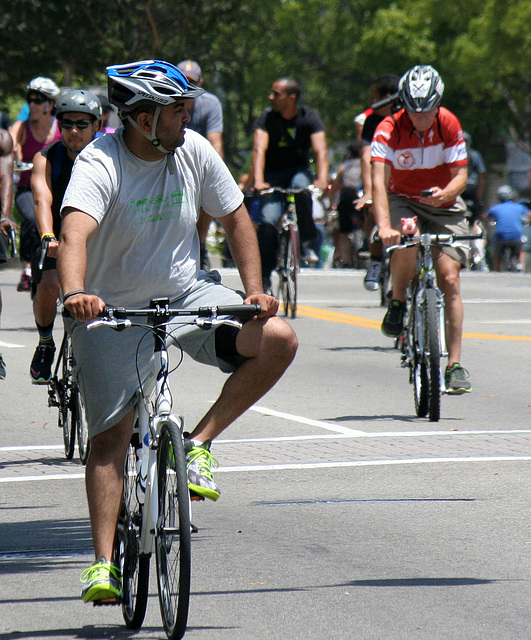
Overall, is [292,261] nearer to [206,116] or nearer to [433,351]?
[206,116]

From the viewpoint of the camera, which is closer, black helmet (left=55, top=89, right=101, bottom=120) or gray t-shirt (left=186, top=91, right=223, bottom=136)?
black helmet (left=55, top=89, right=101, bottom=120)

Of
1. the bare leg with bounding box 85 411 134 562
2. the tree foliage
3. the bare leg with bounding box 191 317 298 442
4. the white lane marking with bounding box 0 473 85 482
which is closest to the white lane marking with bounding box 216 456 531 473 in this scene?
the white lane marking with bounding box 0 473 85 482

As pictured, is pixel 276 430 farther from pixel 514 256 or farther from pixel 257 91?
pixel 257 91

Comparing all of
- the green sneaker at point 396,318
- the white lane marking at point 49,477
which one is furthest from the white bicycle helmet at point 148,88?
the green sneaker at point 396,318

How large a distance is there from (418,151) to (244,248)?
4448mm

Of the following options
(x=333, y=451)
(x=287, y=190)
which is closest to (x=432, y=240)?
(x=333, y=451)

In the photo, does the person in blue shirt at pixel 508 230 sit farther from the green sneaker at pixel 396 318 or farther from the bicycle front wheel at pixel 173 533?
the bicycle front wheel at pixel 173 533

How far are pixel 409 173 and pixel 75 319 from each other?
16.8 feet

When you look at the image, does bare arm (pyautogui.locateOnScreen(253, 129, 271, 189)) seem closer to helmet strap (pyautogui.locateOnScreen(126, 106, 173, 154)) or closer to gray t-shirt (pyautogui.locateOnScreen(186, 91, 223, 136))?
gray t-shirt (pyautogui.locateOnScreen(186, 91, 223, 136))

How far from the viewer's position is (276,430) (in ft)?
28.6

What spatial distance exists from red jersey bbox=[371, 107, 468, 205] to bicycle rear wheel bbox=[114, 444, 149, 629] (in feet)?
16.3

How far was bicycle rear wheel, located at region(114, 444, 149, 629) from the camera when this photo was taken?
4.47m

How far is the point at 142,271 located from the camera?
15.9 ft

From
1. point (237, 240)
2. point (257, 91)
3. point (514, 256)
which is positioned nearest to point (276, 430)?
point (237, 240)
